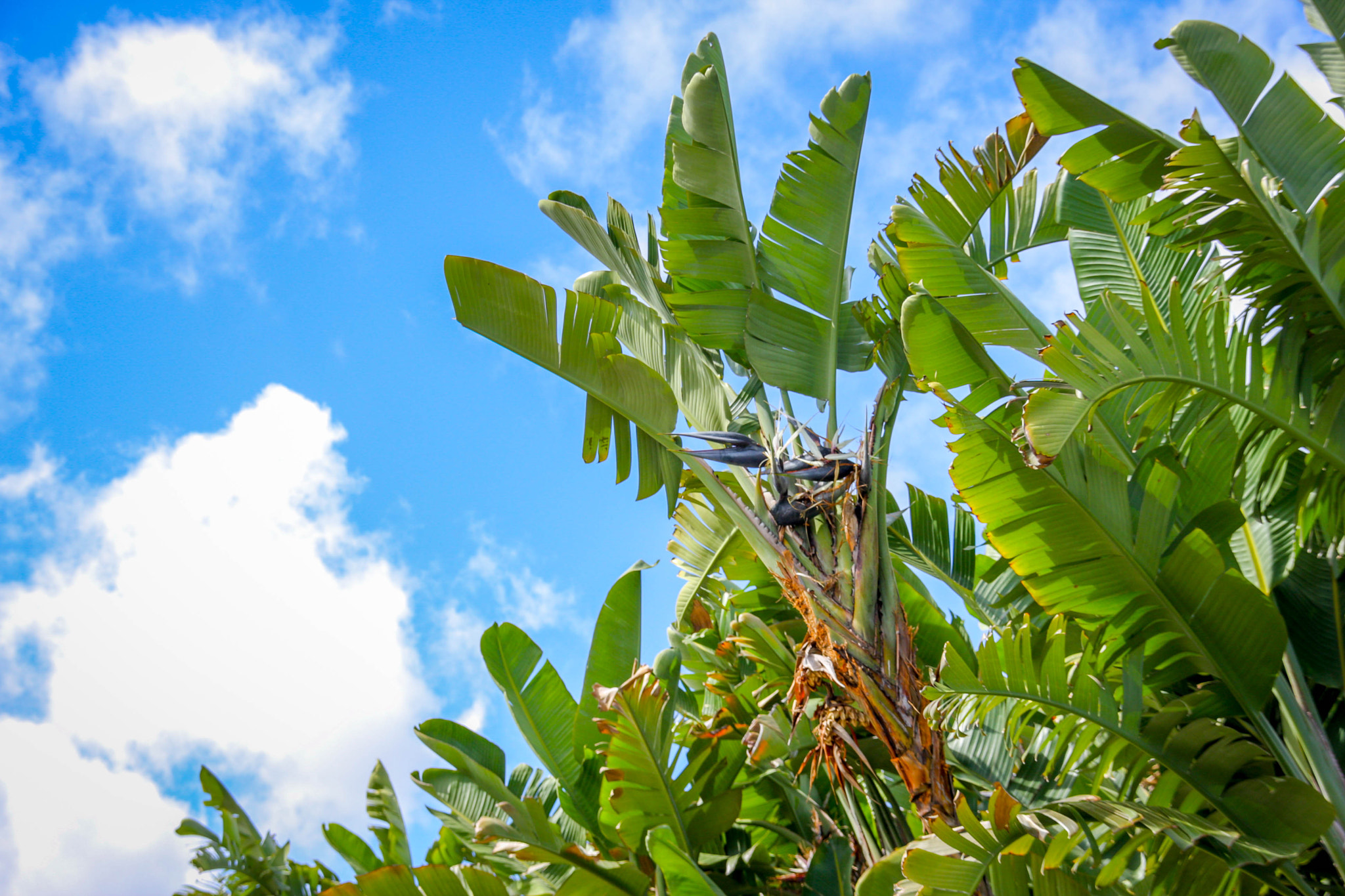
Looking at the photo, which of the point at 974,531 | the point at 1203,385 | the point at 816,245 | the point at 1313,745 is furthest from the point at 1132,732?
the point at 816,245

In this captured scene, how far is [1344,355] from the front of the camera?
3.42 meters

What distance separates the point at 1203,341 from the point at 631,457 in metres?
2.76

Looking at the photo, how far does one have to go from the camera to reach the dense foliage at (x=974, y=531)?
10.8ft

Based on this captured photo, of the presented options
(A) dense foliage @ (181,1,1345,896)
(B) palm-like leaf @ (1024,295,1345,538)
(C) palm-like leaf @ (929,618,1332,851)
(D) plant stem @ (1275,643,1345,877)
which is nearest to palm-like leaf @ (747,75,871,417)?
(A) dense foliage @ (181,1,1345,896)

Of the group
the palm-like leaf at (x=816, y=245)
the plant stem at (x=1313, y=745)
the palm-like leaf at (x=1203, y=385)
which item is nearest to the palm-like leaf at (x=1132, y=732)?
the plant stem at (x=1313, y=745)

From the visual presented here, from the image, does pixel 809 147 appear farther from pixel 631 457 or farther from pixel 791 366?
pixel 631 457

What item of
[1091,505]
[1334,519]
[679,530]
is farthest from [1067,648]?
[679,530]

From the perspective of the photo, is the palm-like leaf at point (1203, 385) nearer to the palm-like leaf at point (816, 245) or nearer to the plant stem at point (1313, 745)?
the plant stem at point (1313, 745)

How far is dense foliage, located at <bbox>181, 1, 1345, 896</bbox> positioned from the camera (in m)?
3.29

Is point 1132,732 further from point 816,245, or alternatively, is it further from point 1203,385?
point 816,245

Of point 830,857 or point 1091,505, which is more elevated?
point 1091,505

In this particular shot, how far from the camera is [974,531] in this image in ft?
17.6

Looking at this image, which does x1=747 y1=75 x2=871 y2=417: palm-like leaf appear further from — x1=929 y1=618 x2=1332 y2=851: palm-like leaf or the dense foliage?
x1=929 y1=618 x2=1332 y2=851: palm-like leaf

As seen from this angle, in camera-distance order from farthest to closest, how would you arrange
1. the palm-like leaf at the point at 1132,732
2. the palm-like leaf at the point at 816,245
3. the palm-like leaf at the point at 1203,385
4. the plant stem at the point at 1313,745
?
the palm-like leaf at the point at 816,245 < the plant stem at the point at 1313,745 < the palm-like leaf at the point at 1132,732 < the palm-like leaf at the point at 1203,385
